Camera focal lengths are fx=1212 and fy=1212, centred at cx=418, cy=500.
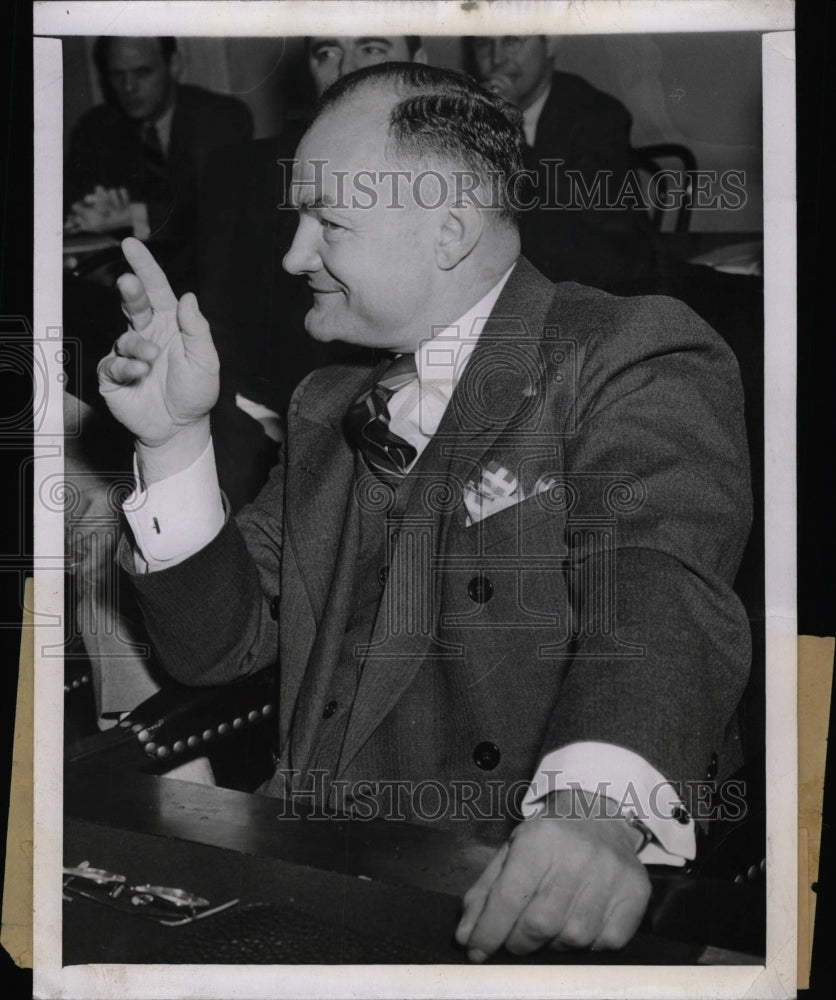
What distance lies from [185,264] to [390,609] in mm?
777

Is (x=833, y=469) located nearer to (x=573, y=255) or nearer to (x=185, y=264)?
(x=573, y=255)

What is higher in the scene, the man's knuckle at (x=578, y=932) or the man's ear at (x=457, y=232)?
the man's ear at (x=457, y=232)

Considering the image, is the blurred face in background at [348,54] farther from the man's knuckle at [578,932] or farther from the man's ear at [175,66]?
the man's knuckle at [578,932]

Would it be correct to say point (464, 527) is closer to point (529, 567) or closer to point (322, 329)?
point (529, 567)

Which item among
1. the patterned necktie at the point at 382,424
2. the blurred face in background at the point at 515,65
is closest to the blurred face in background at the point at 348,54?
the blurred face in background at the point at 515,65

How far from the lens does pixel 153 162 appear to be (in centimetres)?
237

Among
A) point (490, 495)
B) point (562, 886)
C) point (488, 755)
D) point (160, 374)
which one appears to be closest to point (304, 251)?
point (160, 374)

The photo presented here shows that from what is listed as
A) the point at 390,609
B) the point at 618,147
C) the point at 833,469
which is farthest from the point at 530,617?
the point at 618,147

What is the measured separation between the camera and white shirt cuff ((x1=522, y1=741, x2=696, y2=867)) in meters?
2.08

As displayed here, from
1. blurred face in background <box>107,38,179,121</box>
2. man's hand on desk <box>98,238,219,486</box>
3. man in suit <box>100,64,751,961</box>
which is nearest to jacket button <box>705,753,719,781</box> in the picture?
man in suit <box>100,64,751,961</box>

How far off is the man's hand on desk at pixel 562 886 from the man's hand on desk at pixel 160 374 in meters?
0.96

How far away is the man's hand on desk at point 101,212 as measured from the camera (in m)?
2.37

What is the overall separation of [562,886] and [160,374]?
120 centimetres

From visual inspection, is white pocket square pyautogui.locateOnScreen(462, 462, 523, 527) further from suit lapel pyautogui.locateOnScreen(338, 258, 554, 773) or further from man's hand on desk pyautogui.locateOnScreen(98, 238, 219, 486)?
man's hand on desk pyautogui.locateOnScreen(98, 238, 219, 486)
